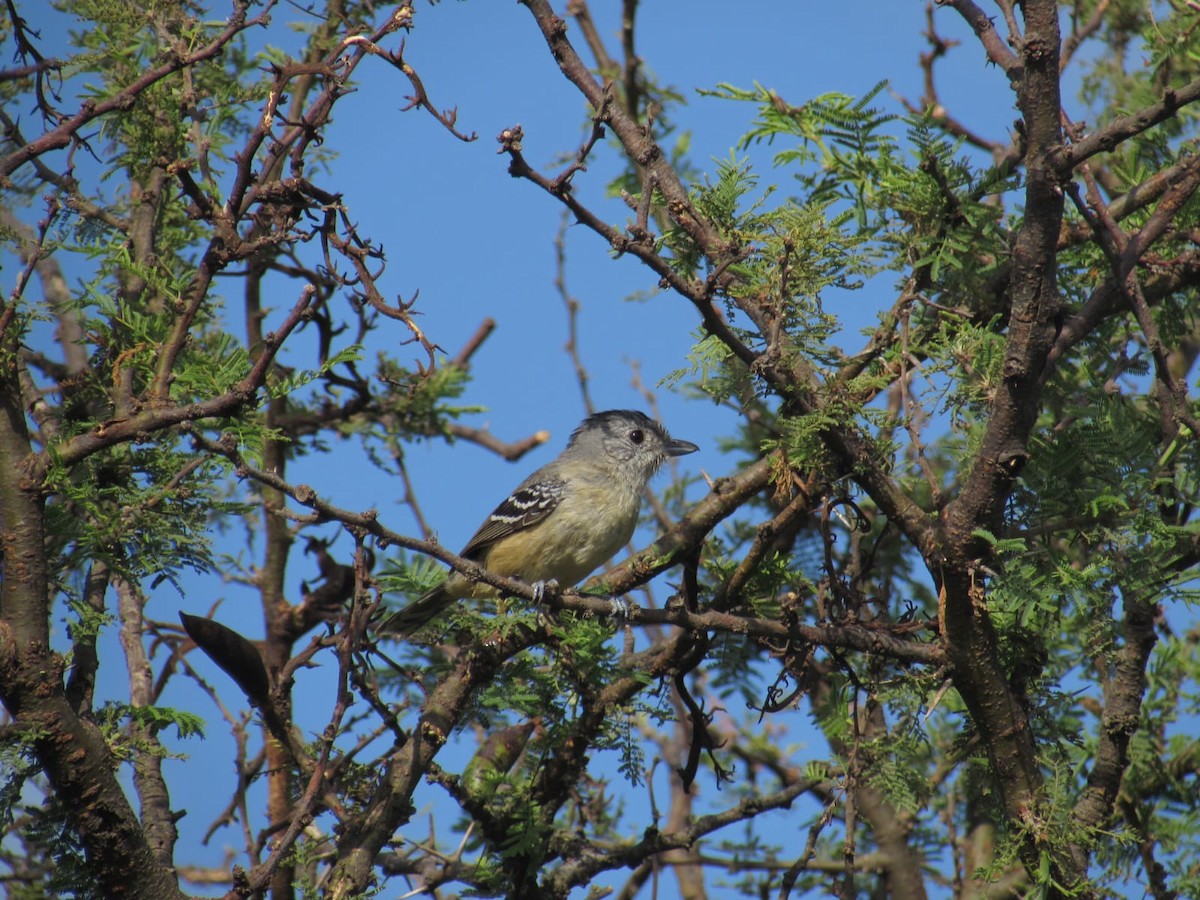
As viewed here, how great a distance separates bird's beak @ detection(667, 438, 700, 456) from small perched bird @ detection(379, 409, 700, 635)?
0.10m

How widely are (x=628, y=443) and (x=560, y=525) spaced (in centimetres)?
111

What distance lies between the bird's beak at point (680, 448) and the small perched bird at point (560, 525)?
103mm

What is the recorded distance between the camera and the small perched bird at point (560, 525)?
6.34 metres

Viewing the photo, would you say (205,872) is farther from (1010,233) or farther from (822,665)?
(1010,233)

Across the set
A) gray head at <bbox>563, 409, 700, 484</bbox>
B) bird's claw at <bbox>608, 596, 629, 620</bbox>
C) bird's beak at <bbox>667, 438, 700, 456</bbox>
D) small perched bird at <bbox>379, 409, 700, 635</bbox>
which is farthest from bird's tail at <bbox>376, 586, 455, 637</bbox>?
bird's claw at <bbox>608, 596, 629, 620</bbox>

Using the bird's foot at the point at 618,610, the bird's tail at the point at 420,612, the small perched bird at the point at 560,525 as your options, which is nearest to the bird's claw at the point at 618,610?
the bird's foot at the point at 618,610

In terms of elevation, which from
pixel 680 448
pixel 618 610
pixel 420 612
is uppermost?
pixel 680 448

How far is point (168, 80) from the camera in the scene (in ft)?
18.1

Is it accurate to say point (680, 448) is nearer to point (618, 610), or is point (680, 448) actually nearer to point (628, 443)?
point (628, 443)

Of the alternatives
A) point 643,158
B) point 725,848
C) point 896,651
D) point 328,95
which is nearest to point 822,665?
point 725,848

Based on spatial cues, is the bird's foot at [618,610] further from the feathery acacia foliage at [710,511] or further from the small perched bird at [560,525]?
the small perched bird at [560,525]

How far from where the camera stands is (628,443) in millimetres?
7305

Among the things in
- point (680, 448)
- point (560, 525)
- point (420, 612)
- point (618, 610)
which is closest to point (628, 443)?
point (680, 448)

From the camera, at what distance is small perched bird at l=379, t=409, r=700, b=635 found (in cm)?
634
